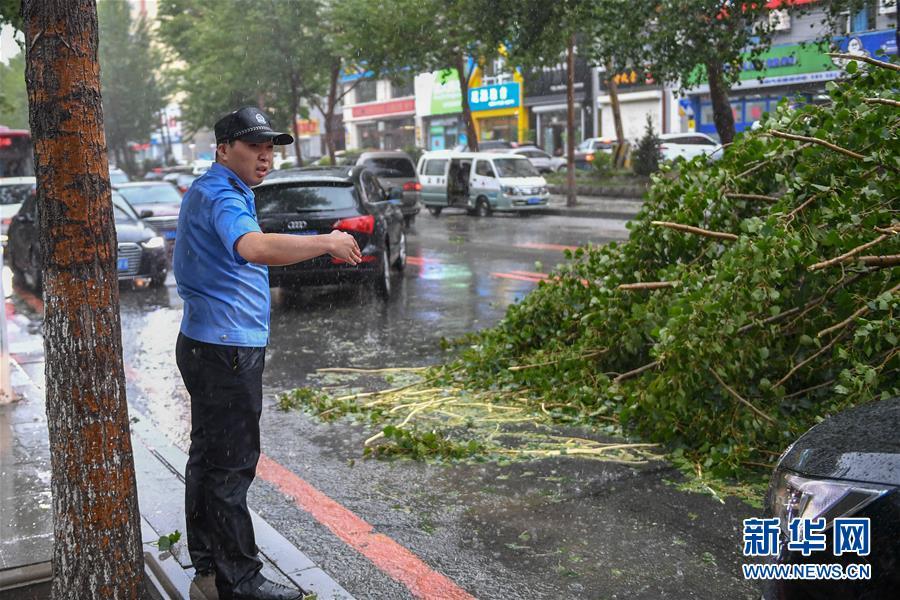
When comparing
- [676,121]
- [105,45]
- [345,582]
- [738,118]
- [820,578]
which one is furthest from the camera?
[105,45]

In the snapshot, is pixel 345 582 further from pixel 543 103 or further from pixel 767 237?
pixel 543 103

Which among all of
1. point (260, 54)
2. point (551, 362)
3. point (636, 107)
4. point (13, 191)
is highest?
point (260, 54)

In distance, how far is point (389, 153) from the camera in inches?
1066

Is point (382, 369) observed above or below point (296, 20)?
below

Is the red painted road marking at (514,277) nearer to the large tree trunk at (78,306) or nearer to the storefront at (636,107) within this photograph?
the large tree trunk at (78,306)

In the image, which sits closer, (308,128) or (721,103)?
(721,103)

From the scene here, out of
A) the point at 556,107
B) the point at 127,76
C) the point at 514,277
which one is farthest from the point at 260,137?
the point at 127,76

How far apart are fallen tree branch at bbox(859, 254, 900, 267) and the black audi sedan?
7.22m

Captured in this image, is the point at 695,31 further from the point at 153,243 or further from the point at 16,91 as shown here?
the point at 16,91

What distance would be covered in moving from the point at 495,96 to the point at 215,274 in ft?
→ 179

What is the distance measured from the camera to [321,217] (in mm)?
11836

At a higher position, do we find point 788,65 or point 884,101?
point 788,65

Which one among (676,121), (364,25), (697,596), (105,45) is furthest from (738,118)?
(697,596)

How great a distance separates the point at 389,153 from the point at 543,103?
2875 cm
